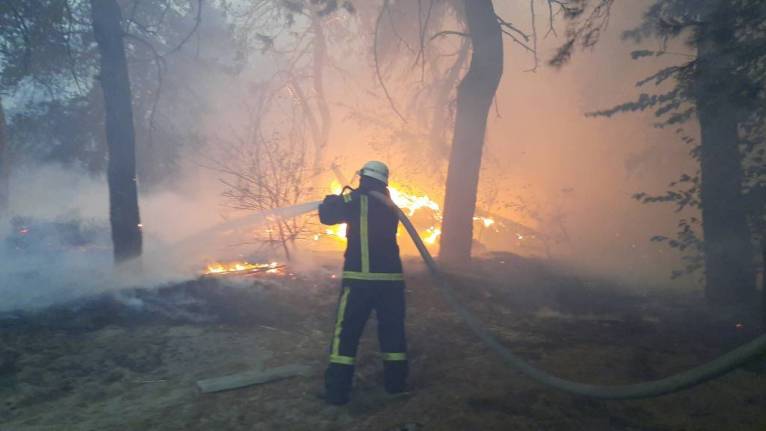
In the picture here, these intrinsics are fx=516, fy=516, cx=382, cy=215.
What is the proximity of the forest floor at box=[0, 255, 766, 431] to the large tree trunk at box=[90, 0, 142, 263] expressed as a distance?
152cm

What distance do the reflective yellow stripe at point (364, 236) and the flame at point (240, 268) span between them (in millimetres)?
4007

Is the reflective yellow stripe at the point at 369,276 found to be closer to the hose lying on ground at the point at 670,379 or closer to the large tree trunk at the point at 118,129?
the hose lying on ground at the point at 670,379

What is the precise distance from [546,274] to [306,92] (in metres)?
13.6

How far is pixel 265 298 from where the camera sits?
276 inches

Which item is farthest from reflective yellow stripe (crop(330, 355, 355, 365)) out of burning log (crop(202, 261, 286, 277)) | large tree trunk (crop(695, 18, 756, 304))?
large tree trunk (crop(695, 18, 756, 304))

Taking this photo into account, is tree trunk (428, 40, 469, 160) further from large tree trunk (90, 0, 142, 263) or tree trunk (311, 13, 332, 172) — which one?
large tree trunk (90, 0, 142, 263)

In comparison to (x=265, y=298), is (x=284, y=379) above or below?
below

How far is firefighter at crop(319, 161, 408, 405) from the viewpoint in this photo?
4.22 m

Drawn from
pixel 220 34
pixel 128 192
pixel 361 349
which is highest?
pixel 220 34

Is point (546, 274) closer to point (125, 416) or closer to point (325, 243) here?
point (325, 243)

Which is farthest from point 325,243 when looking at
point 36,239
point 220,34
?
point 220,34

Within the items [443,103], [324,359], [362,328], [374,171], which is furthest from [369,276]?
[443,103]

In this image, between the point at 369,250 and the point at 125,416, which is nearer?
the point at 125,416

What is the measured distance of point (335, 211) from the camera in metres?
4.50
